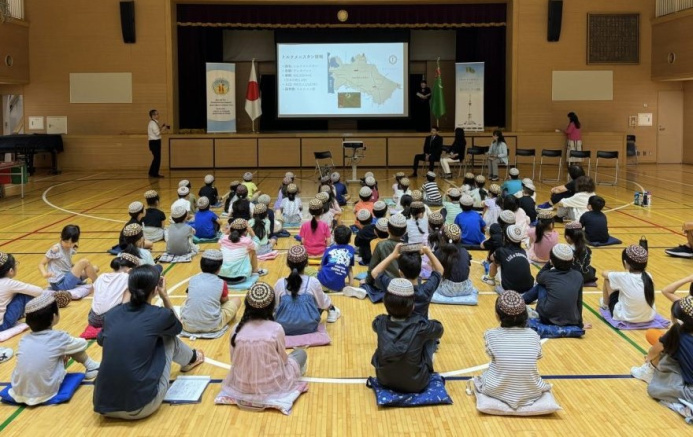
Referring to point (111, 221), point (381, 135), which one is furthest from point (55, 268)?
point (381, 135)

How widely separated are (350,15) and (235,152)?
7054 millimetres

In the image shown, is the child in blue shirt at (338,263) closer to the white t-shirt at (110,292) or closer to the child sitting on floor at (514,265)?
the child sitting on floor at (514,265)

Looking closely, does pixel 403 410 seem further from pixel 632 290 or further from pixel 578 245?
pixel 578 245

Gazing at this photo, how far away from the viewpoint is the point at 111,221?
14.3 m

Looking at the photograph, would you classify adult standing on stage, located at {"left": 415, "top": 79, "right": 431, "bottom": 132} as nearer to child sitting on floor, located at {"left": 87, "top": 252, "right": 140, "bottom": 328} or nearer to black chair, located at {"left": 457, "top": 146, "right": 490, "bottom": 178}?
black chair, located at {"left": 457, "top": 146, "right": 490, "bottom": 178}

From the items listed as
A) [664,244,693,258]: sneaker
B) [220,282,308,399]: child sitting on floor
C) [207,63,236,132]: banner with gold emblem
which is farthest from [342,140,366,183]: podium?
[220,282,308,399]: child sitting on floor

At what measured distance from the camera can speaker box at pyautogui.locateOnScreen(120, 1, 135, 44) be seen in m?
25.4

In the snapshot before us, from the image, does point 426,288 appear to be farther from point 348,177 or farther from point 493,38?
point 493,38

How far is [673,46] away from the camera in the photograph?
24812mm

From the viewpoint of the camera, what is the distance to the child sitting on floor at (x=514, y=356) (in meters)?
5.16

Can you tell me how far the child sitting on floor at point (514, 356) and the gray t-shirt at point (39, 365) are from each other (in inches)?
132

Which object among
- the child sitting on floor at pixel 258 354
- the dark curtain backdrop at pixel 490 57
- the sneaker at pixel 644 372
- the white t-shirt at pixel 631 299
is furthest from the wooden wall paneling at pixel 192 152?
the sneaker at pixel 644 372

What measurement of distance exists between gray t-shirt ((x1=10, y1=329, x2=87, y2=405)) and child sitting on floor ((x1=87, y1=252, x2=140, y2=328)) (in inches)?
52.2

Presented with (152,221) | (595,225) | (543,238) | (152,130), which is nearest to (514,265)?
(543,238)
